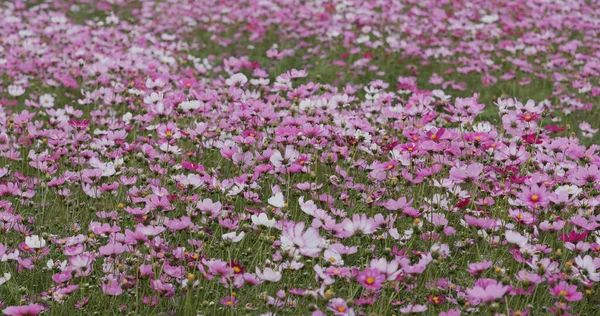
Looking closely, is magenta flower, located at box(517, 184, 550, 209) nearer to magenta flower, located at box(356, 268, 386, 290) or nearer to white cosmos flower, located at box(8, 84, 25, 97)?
magenta flower, located at box(356, 268, 386, 290)

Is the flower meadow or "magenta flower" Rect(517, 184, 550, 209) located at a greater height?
"magenta flower" Rect(517, 184, 550, 209)

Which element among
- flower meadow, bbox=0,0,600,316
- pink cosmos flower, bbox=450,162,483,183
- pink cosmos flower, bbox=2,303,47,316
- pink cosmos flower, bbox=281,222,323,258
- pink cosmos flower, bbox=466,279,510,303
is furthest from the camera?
pink cosmos flower, bbox=450,162,483,183

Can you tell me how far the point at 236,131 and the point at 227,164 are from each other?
0.93 feet

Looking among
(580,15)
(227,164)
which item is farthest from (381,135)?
(580,15)

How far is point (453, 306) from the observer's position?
251 centimetres

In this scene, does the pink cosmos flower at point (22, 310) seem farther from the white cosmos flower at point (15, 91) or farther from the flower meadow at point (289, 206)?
the white cosmos flower at point (15, 91)

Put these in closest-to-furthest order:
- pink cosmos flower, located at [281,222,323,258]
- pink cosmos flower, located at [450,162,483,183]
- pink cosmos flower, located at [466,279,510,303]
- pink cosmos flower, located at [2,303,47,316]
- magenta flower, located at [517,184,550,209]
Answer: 1. pink cosmos flower, located at [466,279,510,303]
2. pink cosmos flower, located at [2,303,47,316]
3. pink cosmos flower, located at [281,222,323,258]
4. magenta flower, located at [517,184,550,209]
5. pink cosmos flower, located at [450,162,483,183]

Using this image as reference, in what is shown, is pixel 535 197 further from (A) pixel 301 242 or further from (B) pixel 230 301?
(B) pixel 230 301

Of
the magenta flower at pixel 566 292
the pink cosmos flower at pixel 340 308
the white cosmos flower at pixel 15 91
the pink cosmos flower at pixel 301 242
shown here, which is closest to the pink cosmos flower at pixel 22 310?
the pink cosmos flower at pixel 301 242

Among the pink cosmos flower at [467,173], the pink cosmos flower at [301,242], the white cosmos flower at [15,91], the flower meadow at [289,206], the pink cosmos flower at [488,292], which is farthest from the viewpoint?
the white cosmos flower at [15,91]

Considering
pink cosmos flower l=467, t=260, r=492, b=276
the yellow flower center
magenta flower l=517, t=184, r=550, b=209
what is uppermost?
magenta flower l=517, t=184, r=550, b=209

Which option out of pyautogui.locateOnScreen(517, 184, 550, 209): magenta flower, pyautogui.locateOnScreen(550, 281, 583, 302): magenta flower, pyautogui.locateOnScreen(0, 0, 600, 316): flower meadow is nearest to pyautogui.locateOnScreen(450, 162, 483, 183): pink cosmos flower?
pyautogui.locateOnScreen(0, 0, 600, 316): flower meadow

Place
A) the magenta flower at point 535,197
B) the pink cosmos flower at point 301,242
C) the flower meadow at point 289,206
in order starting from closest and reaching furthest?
the pink cosmos flower at point 301,242 < the flower meadow at point 289,206 < the magenta flower at point 535,197

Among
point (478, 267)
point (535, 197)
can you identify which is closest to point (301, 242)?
point (478, 267)
